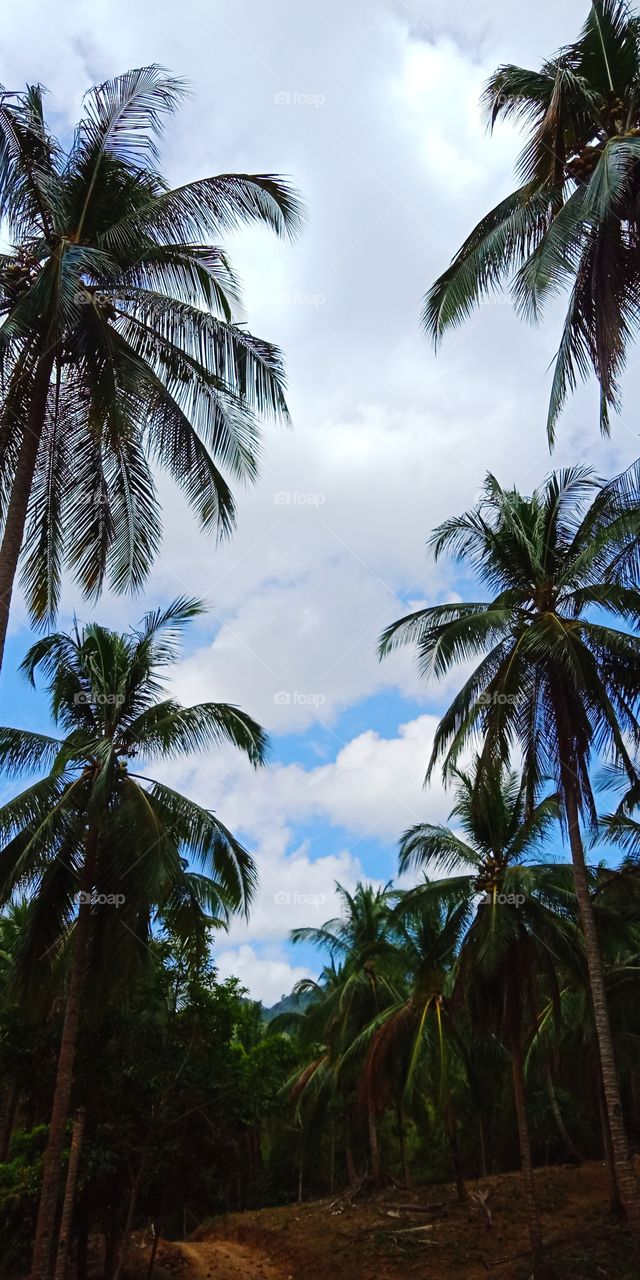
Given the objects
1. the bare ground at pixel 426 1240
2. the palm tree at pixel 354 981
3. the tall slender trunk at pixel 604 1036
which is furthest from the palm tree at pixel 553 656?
the palm tree at pixel 354 981

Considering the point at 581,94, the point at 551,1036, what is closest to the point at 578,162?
the point at 581,94

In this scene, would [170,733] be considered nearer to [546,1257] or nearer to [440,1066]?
[440,1066]

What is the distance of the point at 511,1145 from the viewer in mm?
38969

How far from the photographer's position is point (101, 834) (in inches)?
574

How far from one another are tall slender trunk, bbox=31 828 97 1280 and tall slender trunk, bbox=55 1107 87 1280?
22 centimetres

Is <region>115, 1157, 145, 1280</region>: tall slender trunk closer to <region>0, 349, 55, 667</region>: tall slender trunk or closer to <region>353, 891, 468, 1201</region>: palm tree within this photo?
<region>353, 891, 468, 1201</region>: palm tree

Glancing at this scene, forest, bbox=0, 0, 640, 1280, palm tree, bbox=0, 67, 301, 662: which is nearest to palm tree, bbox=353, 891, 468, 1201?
forest, bbox=0, 0, 640, 1280

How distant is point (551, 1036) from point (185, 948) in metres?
17.1

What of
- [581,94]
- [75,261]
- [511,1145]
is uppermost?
[581,94]

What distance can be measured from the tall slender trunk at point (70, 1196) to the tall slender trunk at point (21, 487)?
1060cm

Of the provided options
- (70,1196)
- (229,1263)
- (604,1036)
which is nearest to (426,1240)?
(229,1263)

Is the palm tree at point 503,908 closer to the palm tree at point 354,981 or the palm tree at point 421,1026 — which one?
the palm tree at point 421,1026

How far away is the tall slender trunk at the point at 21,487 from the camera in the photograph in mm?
8930

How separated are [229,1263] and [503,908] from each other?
13.6 metres
